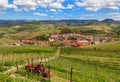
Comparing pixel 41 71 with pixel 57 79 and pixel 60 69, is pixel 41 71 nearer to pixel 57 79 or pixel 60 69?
pixel 57 79

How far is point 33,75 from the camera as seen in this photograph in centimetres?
4703

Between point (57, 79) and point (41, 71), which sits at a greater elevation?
point (41, 71)

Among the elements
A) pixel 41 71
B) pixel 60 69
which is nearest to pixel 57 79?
pixel 41 71

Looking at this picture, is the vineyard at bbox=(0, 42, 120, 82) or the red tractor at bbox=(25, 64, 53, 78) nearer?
the vineyard at bbox=(0, 42, 120, 82)

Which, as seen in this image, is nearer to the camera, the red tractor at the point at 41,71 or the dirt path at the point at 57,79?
the red tractor at the point at 41,71

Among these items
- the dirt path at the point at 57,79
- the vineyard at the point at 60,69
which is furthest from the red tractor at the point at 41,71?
the dirt path at the point at 57,79

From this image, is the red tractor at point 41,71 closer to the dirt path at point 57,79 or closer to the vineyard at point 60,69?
the vineyard at point 60,69

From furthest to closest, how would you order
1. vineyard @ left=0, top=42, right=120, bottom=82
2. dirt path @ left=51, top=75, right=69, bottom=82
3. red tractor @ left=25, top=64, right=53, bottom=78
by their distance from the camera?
1. dirt path @ left=51, top=75, right=69, bottom=82
2. red tractor @ left=25, top=64, right=53, bottom=78
3. vineyard @ left=0, top=42, right=120, bottom=82

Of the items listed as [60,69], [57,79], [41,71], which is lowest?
[60,69]

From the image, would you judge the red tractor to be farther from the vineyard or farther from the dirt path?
the dirt path


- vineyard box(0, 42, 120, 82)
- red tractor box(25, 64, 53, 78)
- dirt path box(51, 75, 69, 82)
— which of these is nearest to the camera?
vineyard box(0, 42, 120, 82)

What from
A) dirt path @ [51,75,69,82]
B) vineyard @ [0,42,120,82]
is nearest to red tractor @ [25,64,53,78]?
vineyard @ [0,42,120,82]

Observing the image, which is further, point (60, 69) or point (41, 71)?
point (60, 69)

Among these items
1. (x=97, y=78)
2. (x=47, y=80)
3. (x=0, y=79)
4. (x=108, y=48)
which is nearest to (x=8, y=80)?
(x=0, y=79)
